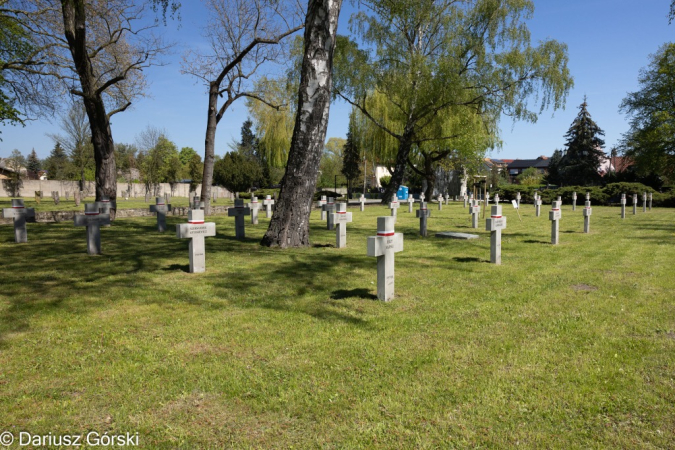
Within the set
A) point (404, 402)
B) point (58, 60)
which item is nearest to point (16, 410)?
point (404, 402)

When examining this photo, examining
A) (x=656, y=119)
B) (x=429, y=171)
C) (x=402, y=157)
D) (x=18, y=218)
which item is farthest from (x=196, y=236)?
(x=656, y=119)

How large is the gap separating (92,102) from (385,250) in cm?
1412

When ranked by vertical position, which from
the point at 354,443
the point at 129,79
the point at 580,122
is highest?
the point at 580,122

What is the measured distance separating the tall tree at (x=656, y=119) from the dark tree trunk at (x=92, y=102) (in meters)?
39.8

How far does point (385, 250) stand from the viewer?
562 centimetres

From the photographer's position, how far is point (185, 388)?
3.36 metres

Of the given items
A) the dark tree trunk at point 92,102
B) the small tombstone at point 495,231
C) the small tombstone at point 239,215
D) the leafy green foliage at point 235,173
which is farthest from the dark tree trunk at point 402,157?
the leafy green foliage at point 235,173

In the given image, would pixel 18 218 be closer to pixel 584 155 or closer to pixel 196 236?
pixel 196 236

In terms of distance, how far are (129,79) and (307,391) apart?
19.9 meters

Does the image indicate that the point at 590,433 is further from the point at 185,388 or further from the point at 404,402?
the point at 185,388

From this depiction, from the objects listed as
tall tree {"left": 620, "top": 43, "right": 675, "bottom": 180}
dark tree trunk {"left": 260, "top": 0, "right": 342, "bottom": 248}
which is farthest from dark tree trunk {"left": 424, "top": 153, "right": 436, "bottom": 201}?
dark tree trunk {"left": 260, "top": 0, "right": 342, "bottom": 248}

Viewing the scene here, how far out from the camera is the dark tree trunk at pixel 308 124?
9617 mm

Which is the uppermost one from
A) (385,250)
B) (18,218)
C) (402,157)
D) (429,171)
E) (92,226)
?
(402,157)

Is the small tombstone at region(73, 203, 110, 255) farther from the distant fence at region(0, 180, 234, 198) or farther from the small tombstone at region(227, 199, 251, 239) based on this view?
the distant fence at region(0, 180, 234, 198)
